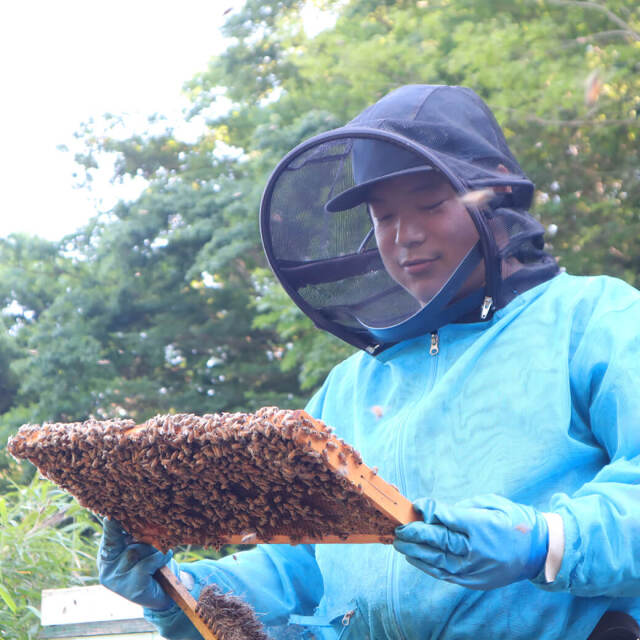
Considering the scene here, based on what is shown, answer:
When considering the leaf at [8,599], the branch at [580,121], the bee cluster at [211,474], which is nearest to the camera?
the bee cluster at [211,474]

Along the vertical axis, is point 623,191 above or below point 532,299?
below

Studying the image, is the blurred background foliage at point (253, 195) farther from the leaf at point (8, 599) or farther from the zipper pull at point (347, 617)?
the zipper pull at point (347, 617)

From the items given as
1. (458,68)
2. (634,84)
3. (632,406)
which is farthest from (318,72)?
(632,406)

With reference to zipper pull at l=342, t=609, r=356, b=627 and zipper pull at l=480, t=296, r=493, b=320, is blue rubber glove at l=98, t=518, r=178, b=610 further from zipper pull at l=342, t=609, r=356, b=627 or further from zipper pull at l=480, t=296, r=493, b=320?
zipper pull at l=480, t=296, r=493, b=320

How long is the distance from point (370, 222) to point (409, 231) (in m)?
0.28

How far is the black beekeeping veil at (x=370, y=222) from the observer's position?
2.29m

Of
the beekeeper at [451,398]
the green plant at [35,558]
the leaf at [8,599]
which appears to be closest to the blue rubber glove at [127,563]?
the beekeeper at [451,398]

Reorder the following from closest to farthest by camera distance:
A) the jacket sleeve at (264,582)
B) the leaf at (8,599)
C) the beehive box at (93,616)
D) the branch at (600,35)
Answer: the jacket sleeve at (264,582)
the beehive box at (93,616)
the leaf at (8,599)
the branch at (600,35)

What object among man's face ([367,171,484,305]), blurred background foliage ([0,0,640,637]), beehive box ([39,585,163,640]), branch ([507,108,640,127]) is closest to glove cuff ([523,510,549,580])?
man's face ([367,171,484,305])

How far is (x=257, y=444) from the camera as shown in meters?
1.68

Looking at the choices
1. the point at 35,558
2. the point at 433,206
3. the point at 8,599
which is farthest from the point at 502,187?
the point at 35,558

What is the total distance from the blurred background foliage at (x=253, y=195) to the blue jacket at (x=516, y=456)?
11.9 feet

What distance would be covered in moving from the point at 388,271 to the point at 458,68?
6.26 m

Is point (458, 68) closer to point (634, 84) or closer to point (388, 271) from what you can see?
point (634, 84)
